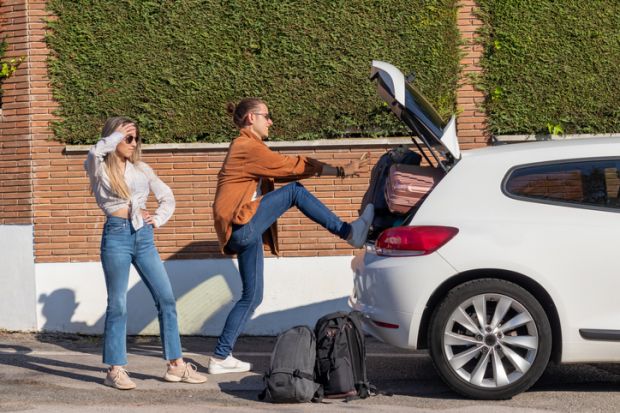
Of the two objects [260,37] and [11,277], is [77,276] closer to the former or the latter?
[11,277]

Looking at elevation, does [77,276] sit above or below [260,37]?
below

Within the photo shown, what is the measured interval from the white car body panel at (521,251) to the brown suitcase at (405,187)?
0.59 feet

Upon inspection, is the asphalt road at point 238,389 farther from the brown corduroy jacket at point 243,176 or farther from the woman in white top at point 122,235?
the brown corduroy jacket at point 243,176

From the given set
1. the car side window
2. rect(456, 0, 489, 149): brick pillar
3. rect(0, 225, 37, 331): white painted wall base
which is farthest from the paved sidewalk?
rect(456, 0, 489, 149): brick pillar

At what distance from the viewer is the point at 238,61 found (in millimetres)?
10477

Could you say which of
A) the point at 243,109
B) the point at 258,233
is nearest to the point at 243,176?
the point at 258,233

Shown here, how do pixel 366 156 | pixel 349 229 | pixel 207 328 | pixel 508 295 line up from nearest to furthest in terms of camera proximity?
pixel 508 295 < pixel 349 229 < pixel 366 156 < pixel 207 328

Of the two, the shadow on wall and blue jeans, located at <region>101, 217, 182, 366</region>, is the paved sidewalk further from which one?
Result: blue jeans, located at <region>101, 217, 182, 366</region>

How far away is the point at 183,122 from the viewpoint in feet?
34.4

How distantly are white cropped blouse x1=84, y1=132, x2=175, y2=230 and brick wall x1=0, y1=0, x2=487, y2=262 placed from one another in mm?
2934

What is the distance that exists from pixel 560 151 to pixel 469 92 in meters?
3.85

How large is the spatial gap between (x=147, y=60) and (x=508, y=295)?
5.46 meters

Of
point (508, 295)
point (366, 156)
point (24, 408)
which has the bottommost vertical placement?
point (24, 408)

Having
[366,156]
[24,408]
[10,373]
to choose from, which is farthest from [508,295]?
[10,373]
